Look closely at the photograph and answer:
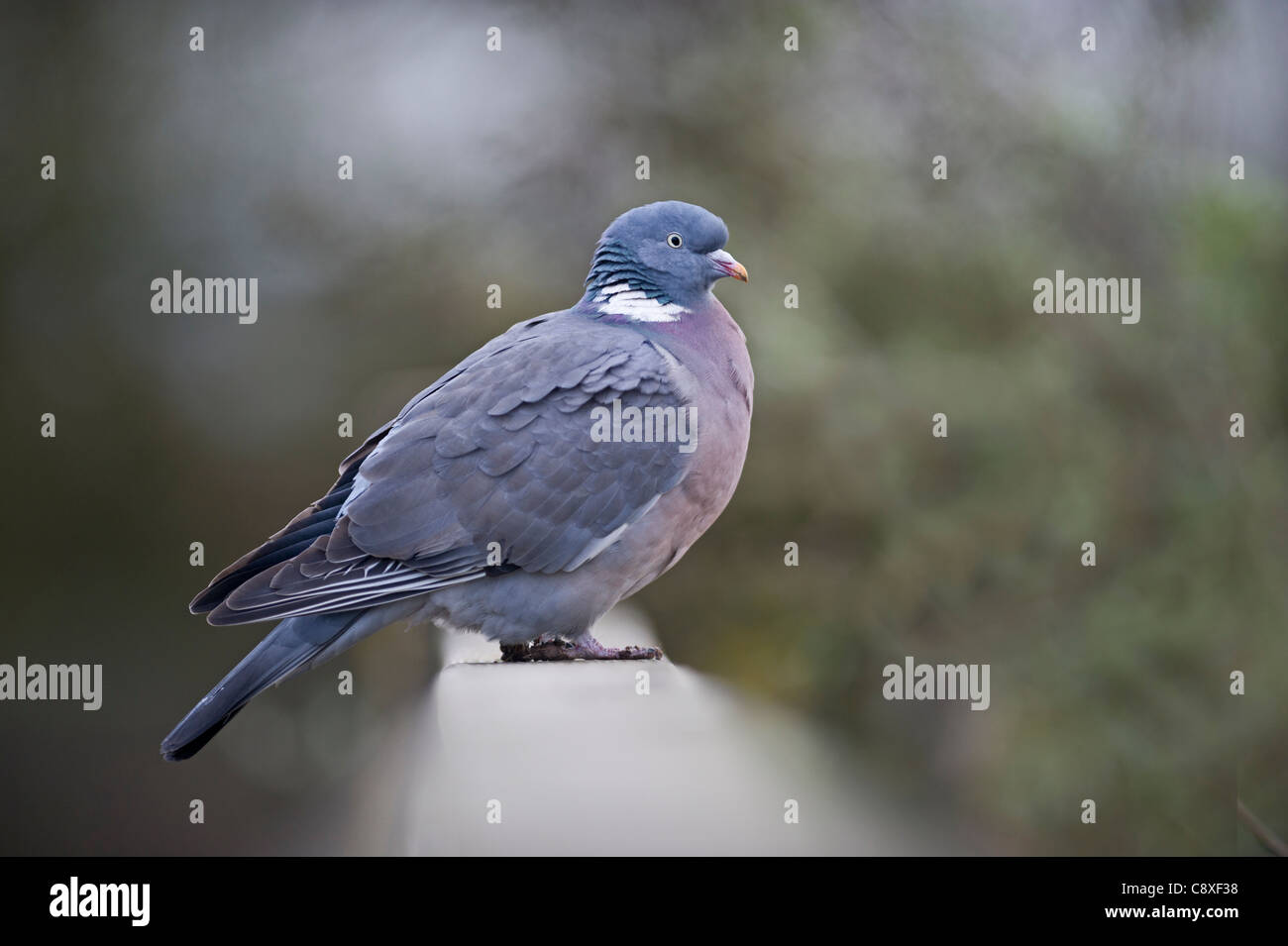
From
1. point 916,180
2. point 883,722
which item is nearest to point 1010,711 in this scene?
point 883,722

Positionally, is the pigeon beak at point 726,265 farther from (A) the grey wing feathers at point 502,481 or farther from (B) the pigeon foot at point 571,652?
(B) the pigeon foot at point 571,652

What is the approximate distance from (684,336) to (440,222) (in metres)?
2.85

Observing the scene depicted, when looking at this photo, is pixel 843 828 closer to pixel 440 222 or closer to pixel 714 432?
pixel 714 432

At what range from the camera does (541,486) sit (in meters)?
3.37

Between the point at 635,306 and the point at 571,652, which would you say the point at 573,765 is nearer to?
the point at 571,652

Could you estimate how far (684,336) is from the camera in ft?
11.8

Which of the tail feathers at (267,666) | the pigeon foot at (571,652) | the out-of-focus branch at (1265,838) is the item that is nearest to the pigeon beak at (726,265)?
the pigeon foot at (571,652)

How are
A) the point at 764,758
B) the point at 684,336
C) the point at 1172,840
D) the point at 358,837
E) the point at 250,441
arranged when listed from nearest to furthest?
the point at 764,758
the point at 684,336
the point at 358,837
the point at 1172,840
the point at 250,441

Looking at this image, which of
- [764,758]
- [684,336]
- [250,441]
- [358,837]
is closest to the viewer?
[764,758]

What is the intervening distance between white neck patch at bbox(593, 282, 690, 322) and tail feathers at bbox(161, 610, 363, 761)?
44.5 inches

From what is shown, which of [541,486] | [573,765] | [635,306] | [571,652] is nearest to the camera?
[573,765]

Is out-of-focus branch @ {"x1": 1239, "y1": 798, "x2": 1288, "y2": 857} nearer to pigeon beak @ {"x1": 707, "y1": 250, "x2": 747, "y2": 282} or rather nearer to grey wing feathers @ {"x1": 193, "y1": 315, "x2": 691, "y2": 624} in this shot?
grey wing feathers @ {"x1": 193, "y1": 315, "x2": 691, "y2": 624}

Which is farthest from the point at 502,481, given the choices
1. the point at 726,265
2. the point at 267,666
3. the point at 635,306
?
the point at 726,265

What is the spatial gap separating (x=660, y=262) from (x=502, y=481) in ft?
2.66
